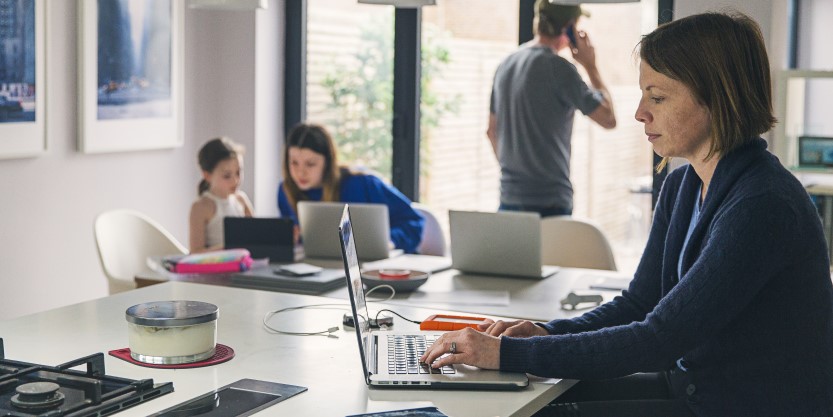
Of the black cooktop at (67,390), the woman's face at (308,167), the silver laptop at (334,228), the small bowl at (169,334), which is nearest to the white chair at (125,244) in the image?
the woman's face at (308,167)

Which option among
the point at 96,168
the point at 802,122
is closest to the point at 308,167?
the point at 96,168

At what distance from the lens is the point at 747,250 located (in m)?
1.82

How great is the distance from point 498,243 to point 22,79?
210 cm

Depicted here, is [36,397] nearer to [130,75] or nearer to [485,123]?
[130,75]

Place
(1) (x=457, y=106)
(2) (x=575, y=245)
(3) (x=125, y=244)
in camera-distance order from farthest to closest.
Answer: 1. (1) (x=457, y=106)
2. (3) (x=125, y=244)
3. (2) (x=575, y=245)

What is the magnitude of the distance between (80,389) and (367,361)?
1.77ft

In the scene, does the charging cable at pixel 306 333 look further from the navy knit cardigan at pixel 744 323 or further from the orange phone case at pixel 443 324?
the navy knit cardigan at pixel 744 323

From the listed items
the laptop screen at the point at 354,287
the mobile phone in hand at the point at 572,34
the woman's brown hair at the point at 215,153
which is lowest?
the laptop screen at the point at 354,287

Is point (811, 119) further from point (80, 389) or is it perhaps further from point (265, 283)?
point (80, 389)

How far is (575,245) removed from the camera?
3910 mm

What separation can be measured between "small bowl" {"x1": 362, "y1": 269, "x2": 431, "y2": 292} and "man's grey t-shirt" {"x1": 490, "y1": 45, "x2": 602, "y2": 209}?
1.35 m

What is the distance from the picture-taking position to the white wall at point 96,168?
4230 millimetres

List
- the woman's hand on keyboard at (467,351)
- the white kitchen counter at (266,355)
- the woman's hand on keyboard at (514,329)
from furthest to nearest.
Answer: the woman's hand on keyboard at (514,329) < the woman's hand on keyboard at (467,351) < the white kitchen counter at (266,355)

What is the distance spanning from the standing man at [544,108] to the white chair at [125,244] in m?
1.46
